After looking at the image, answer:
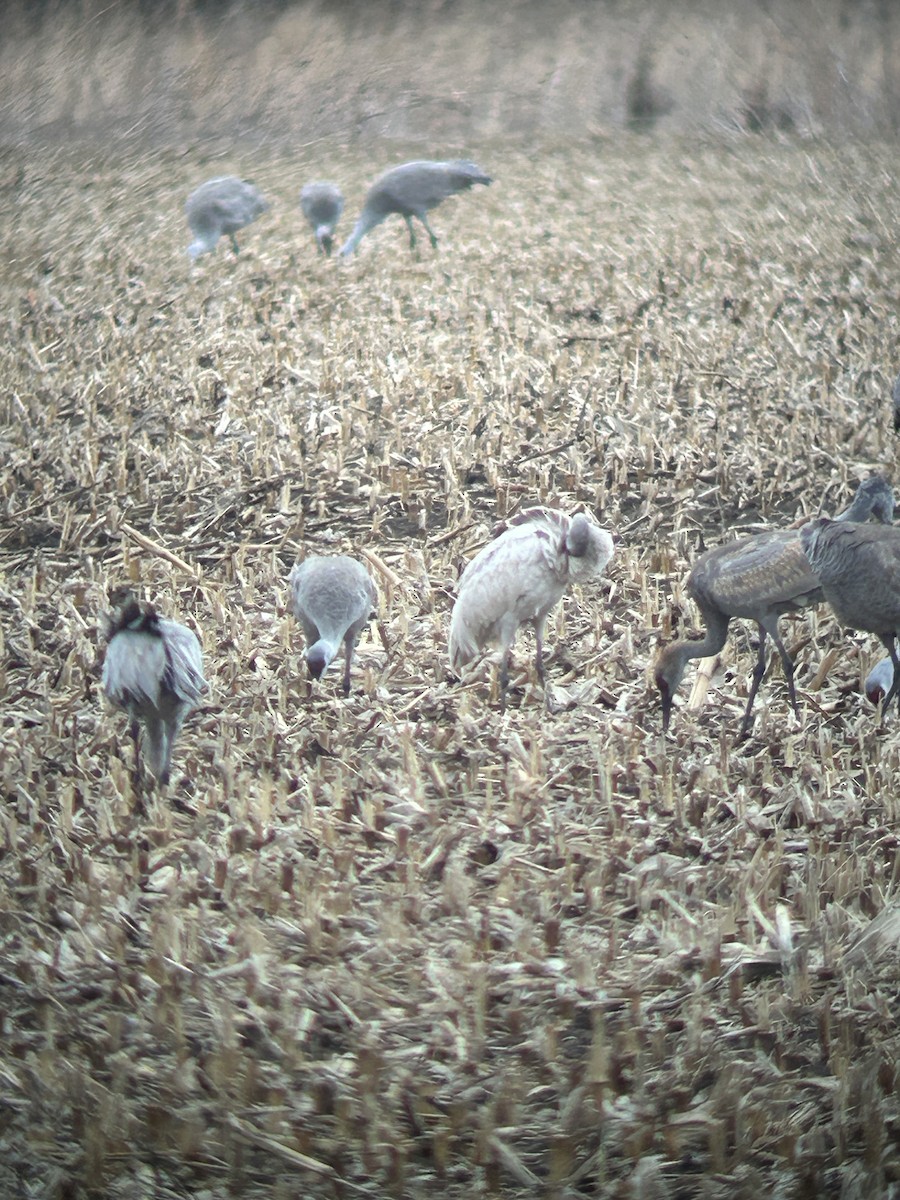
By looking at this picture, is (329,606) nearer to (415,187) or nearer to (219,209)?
(219,209)

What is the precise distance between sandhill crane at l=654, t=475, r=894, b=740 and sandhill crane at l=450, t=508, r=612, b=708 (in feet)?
0.63

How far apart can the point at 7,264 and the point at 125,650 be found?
3.40 ft

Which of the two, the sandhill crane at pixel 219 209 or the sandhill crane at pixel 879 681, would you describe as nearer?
the sandhill crane at pixel 879 681

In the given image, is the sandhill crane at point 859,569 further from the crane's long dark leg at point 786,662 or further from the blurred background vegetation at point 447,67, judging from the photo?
the blurred background vegetation at point 447,67

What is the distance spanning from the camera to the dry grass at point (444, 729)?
1372 millimetres

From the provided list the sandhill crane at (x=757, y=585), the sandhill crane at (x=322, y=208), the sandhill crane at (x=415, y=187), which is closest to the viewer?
the sandhill crane at (x=757, y=585)

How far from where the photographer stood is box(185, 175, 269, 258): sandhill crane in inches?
103

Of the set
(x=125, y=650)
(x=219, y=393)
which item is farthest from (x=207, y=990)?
(x=219, y=393)

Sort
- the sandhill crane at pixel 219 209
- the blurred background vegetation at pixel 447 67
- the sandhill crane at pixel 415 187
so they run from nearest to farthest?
the blurred background vegetation at pixel 447 67 < the sandhill crane at pixel 219 209 < the sandhill crane at pixel 415 187

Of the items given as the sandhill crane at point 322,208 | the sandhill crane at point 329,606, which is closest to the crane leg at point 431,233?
the sandhill crane at point 322,208

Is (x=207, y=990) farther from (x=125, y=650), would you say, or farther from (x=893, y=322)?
(x=893, y=322)

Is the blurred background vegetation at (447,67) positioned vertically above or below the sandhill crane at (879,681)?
above

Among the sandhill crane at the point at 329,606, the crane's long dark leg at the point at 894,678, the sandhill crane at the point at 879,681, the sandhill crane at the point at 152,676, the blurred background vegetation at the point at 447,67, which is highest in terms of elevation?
the blurred background vegetation at the point at 447,67

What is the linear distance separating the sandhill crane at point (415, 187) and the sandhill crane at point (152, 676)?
133 centimetres
